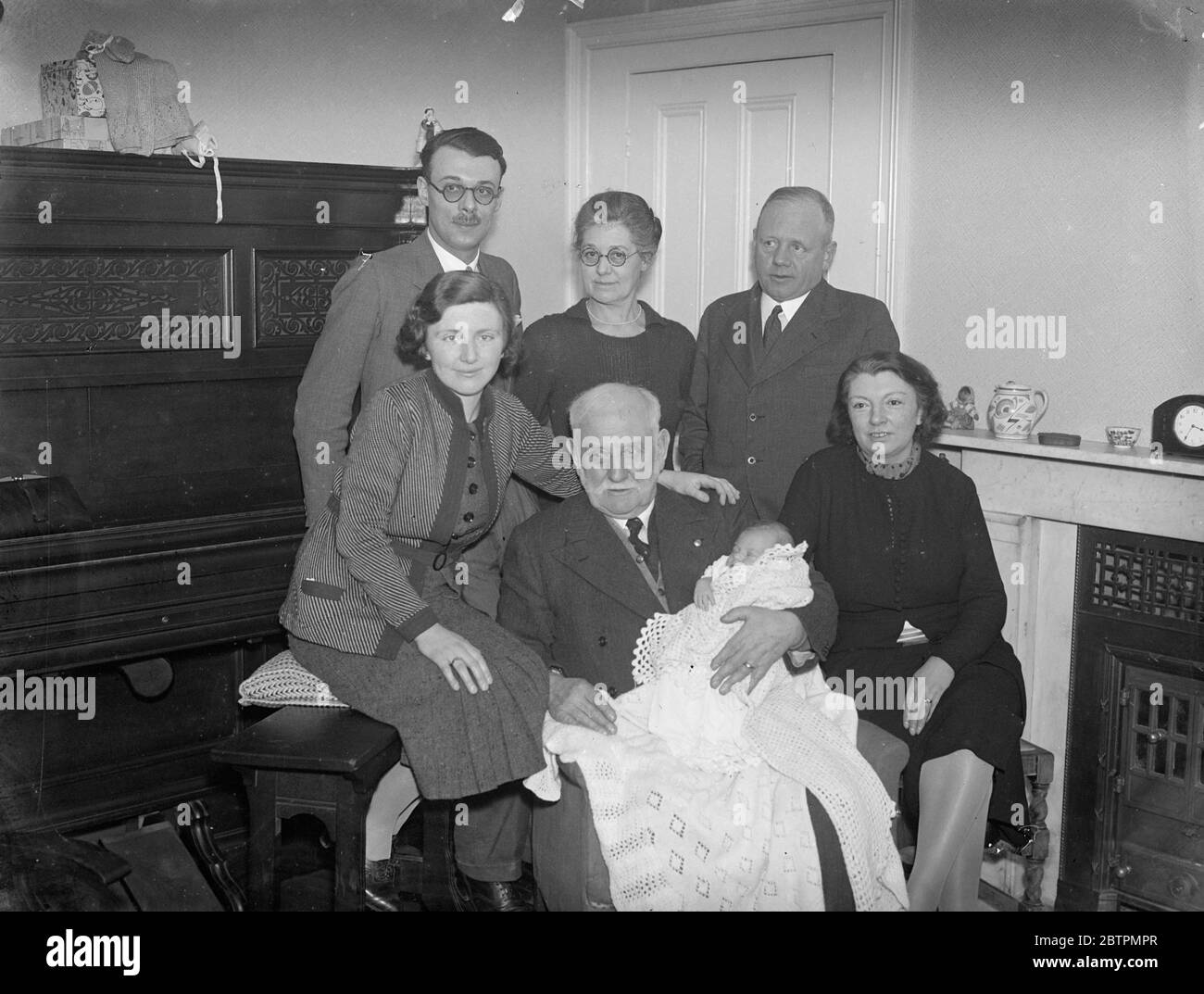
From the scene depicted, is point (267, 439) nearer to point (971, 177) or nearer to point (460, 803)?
point (460, 803)

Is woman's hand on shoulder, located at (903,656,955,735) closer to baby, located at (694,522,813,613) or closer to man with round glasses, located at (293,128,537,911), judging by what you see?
baby, located at (694,522,813,613)

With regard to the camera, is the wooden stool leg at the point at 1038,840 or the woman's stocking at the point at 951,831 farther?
the wooden stool leg at the point at 1038,840

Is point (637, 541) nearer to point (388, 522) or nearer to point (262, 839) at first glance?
point (388, 522)

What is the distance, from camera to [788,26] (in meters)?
3.94

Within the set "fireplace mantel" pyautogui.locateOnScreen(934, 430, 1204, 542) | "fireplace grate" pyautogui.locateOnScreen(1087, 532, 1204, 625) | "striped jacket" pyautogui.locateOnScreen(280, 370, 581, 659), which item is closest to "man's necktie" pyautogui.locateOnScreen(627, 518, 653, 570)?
"striped jacket" pyautogui.locateOnScreen(280, 370, 581, 659)

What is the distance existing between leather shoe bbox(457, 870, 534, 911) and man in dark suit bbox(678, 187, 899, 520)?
111cm

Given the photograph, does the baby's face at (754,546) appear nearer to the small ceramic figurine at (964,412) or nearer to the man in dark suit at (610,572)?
the man in dark suit at (610,572)

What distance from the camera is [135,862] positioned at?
341 cm

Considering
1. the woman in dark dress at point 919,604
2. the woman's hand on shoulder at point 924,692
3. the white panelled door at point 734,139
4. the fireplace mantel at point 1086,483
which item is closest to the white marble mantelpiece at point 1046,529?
the fireplace mantel at point 1086,483

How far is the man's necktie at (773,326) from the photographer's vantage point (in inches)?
132

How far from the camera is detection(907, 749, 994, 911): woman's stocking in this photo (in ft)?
8.99

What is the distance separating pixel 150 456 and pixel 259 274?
57cm

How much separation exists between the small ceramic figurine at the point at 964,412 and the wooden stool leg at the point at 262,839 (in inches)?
88.5
